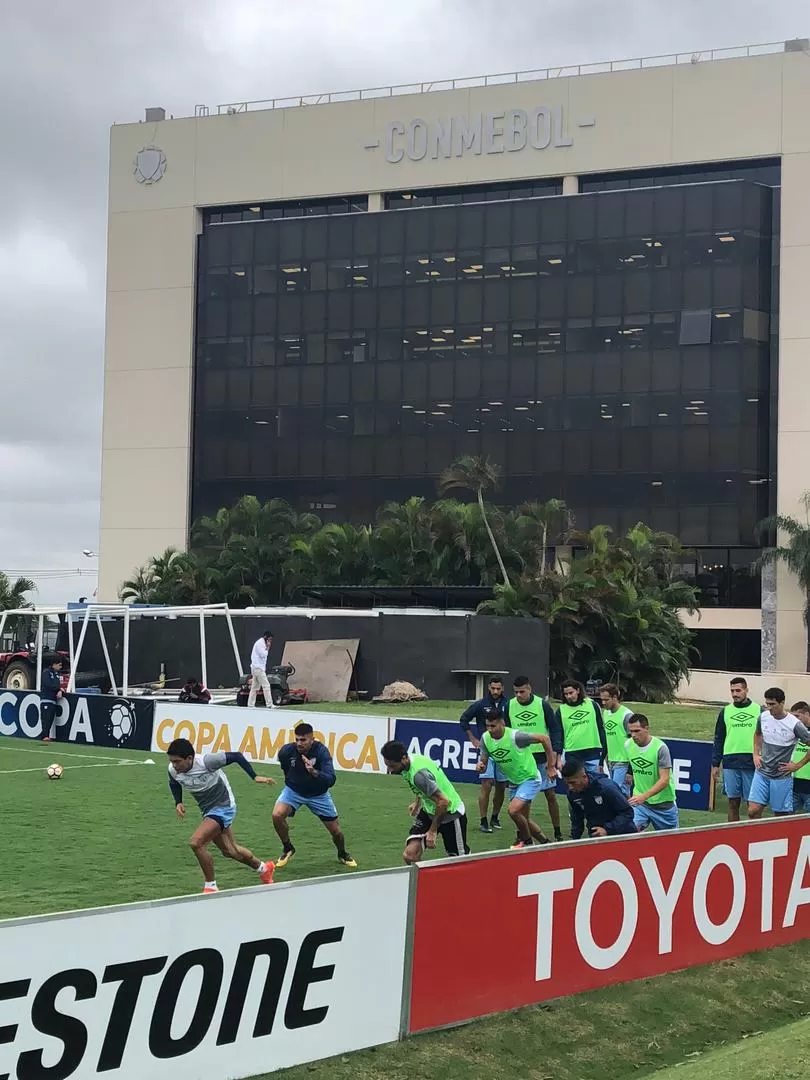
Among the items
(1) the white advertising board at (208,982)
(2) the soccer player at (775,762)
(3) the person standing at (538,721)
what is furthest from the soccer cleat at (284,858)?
(1) the white advertising board at (208,982)

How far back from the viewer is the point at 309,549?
55.9 metres

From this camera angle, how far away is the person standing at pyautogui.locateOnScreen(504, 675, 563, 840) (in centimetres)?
1623

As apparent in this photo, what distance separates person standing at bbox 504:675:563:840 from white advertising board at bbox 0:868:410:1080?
765cm

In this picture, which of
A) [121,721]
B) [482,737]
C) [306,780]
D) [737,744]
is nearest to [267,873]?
[306,780]

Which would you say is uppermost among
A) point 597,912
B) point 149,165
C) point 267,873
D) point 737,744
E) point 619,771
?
point 149,165

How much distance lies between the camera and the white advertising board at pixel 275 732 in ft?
80.6

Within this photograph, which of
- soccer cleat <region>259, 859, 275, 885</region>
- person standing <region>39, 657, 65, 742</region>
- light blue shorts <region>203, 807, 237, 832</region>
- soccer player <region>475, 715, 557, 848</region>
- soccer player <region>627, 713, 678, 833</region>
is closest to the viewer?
light blue shorts <region>203, 807, 237, 832</region>

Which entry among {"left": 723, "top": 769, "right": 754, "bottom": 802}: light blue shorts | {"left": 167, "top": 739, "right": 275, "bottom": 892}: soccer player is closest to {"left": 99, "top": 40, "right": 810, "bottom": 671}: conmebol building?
{"left": 723, "top": 769, "right": 754, "bottom": 802}: light blue shorts

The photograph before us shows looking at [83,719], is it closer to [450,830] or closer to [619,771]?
[619,771]

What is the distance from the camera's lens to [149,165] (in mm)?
78375

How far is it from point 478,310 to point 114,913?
63.4m

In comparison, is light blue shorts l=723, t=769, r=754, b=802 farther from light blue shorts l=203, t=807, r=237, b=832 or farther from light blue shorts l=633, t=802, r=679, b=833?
light blue shorts l=203, t=807, r=237, b=832

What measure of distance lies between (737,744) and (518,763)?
2.95 metres

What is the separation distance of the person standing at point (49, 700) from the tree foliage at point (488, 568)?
1583 cm
